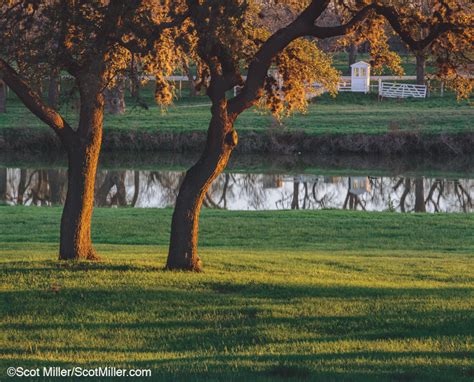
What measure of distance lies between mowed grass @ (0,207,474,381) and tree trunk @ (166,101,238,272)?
0.47 meters

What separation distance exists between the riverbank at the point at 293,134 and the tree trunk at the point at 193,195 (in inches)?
1241

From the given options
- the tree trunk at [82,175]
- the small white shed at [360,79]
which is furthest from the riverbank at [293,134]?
the tree trunk at [82,175]

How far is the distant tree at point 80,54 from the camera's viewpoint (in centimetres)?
1410

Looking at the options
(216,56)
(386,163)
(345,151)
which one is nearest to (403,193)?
(386,163)

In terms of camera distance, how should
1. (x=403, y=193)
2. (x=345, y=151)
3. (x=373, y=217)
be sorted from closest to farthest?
(x=373, y=217)
(x=403, y=193)
(x=345, y=151)

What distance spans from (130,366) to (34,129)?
41.8 meters

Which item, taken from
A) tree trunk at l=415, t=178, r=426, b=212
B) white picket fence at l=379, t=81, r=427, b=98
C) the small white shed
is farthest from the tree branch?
the small white shed

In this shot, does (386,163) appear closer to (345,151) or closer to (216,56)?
(345,151)

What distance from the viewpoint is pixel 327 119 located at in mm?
54531

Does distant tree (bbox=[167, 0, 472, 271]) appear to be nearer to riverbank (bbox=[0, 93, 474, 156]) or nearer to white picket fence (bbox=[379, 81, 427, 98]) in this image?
riverbank (bbox=[0, 93, 474, 156])

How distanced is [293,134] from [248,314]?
36.9m

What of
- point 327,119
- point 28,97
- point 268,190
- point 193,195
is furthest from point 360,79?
point 28,97

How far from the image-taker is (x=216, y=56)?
15.4m

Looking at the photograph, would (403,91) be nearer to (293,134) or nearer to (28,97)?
(293,134)
